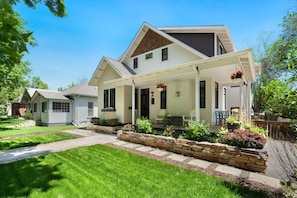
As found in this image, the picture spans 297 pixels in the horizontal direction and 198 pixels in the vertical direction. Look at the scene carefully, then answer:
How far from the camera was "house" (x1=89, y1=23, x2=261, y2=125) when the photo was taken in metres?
8.90

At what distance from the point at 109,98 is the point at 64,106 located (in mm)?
7298

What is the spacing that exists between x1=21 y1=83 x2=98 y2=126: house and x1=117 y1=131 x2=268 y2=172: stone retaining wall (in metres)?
12.6

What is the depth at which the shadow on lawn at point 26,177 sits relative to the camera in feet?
10.9

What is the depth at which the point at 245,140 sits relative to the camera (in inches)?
185

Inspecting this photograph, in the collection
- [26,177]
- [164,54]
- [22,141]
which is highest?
[164,54]

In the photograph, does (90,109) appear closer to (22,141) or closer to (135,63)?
(135,63)

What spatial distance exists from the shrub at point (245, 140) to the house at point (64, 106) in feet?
51.6

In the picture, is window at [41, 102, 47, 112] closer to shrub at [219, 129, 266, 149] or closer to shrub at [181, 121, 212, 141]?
shrub at [181, 121, 212, 141]

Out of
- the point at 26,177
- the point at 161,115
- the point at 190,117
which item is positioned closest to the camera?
the point at 26,177

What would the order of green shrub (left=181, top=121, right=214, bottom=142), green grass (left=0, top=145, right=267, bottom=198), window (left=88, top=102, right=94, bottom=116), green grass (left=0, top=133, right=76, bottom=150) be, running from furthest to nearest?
window (left=88, top=102, right=94, bottom=116), green grass (left=0, top=133, right=76, bottom=150), green shrub (left=181, top=121, right=214, bottom=142), green grass (left=0, top=145, right=267, bottom=198)

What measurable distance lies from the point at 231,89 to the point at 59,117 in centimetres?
1732

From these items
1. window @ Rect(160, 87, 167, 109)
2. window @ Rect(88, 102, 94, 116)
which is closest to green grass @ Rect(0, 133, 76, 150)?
window @ Rect(160, 87, 167, 109)

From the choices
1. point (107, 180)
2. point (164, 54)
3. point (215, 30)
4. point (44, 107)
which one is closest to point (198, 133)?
point (107, 180)

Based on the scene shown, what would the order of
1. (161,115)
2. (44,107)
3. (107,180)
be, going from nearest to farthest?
(107,180) → (161,115) → (44,107)
